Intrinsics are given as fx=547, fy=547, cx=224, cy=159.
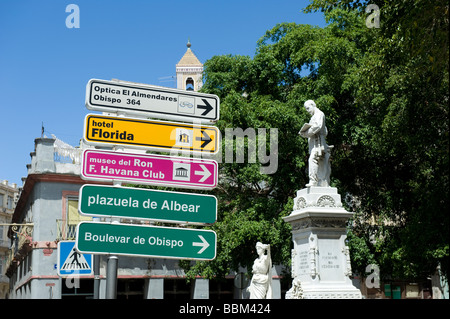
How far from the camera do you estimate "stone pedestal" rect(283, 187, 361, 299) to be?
37.7ft

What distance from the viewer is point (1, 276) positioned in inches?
2464

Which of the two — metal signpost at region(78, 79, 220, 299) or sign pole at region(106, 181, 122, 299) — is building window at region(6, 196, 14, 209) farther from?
sign pole at region(106, 181, 122, 299)

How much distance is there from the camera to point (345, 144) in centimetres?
2089

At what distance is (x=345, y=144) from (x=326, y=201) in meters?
9.27

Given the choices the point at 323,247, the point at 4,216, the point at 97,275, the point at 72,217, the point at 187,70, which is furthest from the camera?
the point at 187,70

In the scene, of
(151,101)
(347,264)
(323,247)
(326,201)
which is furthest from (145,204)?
(347,264)

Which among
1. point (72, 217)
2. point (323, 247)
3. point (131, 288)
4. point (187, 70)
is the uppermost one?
point (187, 70)

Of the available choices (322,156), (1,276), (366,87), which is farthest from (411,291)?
(1,276)

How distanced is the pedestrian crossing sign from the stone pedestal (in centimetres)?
504

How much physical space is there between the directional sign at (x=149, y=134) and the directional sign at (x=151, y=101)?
13 centimetres

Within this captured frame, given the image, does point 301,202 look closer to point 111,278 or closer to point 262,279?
point 262,279

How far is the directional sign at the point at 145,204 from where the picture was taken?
6.30 meters

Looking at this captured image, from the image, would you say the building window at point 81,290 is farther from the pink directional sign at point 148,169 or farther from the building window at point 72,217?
the pink directional sign at point 148,169

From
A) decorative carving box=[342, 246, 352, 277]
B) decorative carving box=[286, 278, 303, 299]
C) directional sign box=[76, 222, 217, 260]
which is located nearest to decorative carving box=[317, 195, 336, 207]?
decorative carving box=[342, 246, 352, 277]
